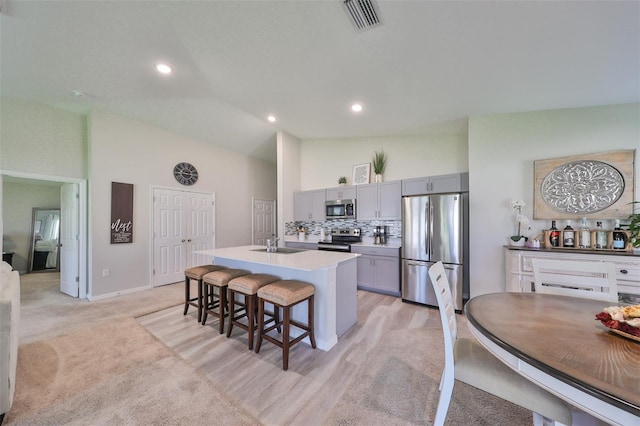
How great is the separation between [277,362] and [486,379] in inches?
64.2

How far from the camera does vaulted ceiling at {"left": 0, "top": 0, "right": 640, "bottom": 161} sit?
6.11 feet

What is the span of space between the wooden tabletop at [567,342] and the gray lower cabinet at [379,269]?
239 cm

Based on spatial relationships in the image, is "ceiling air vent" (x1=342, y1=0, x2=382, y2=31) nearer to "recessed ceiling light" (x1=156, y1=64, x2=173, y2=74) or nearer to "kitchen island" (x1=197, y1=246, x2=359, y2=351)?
"kitchen island" (x1=197, y1=246, x2=359, y2=351)

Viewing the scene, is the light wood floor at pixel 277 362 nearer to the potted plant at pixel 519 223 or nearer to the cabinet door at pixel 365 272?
the cabinet door at pixel 365 272

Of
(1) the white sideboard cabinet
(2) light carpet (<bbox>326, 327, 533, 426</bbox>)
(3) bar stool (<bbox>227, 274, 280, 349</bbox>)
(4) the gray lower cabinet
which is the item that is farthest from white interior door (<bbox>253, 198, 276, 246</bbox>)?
(1) the white sideboard cabinet

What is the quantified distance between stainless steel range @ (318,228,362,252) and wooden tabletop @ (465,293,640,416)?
9.69 ft

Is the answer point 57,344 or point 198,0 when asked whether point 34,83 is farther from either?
point 57,344

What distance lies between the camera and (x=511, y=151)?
3.17m

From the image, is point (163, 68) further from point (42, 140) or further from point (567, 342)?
point (567, 342)

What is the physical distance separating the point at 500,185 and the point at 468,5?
7.75 ft

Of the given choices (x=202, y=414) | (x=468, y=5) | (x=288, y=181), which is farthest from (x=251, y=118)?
(x=202, y=414)

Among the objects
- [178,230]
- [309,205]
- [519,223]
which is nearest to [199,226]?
[178,230]

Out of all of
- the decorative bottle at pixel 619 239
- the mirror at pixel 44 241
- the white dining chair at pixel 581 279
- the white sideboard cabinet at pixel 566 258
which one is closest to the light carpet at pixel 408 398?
the white dining chair at pixel 581 279

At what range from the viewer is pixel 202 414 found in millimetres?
1562
